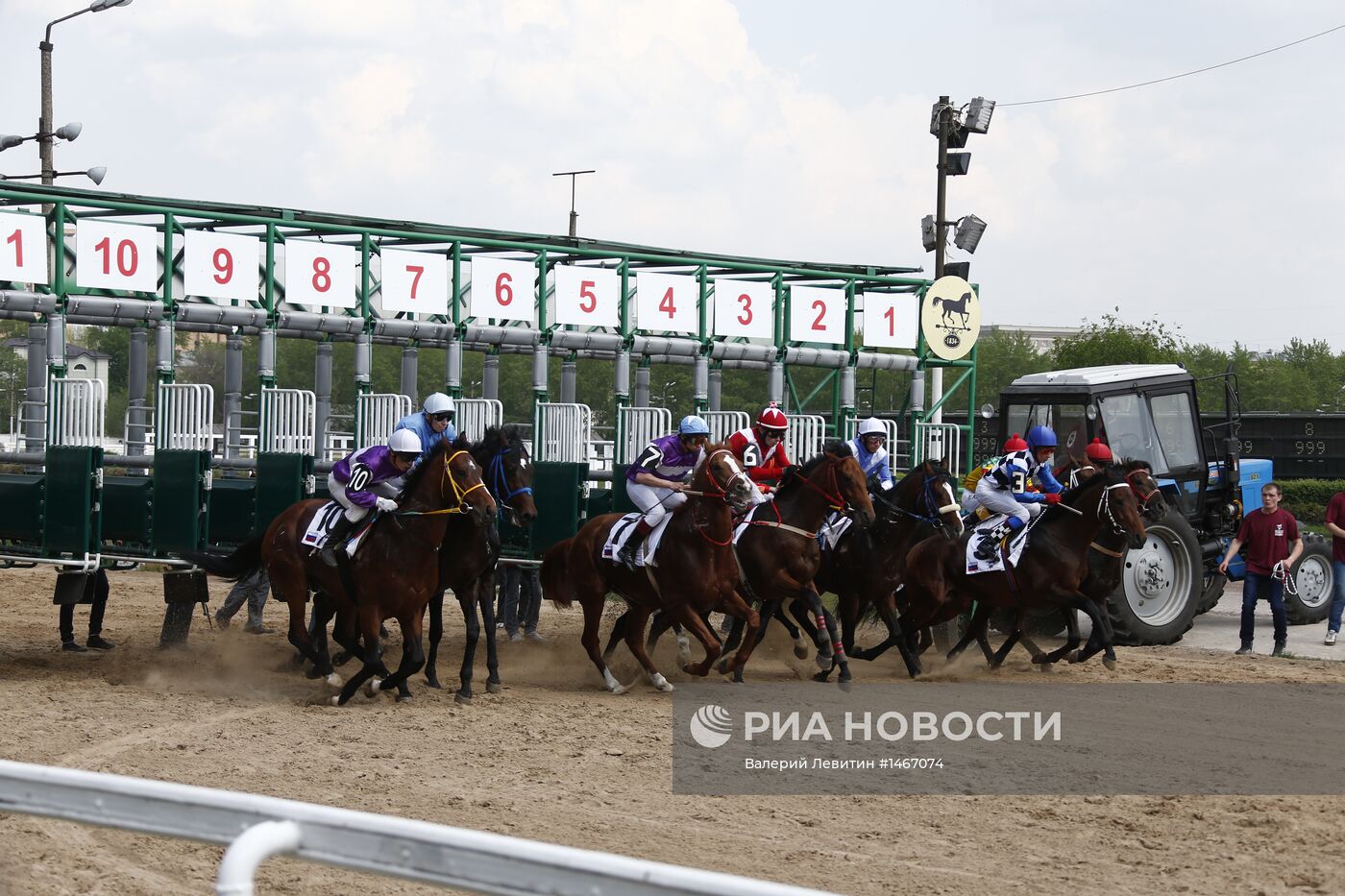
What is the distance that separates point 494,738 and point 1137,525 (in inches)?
187

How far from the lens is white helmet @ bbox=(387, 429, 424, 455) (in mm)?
9477

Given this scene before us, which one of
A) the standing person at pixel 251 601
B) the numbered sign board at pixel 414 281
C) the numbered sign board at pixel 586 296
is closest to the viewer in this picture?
the standing person at pixel 251 601

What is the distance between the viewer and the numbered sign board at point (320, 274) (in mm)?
14516

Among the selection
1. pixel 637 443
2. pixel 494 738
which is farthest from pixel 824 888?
pixel 637 443

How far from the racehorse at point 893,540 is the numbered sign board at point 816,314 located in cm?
715

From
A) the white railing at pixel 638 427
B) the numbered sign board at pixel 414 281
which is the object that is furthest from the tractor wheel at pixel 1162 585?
the numbered sign board at pixel 414 281

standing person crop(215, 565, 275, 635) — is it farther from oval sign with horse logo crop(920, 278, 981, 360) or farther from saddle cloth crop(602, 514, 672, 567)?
oval sign with horse logo crop(920, 278, 981, 360)

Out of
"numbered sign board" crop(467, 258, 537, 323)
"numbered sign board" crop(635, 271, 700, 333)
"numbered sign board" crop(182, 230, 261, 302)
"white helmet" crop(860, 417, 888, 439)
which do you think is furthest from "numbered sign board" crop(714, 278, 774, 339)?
"white helmet" crop(860, 417, 888, 439)

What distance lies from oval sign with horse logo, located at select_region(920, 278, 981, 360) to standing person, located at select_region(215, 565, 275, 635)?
25.4ft

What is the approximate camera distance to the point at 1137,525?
10.5 metres

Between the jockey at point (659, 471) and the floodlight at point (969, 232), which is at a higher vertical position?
the floodlight at point (969, 232)

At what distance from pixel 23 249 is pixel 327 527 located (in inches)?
184

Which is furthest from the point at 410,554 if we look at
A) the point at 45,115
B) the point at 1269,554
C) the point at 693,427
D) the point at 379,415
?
the point at 45,115

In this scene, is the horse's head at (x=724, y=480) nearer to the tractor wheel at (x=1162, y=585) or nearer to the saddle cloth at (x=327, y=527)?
the saddle cloth at (x=327, y=527)
